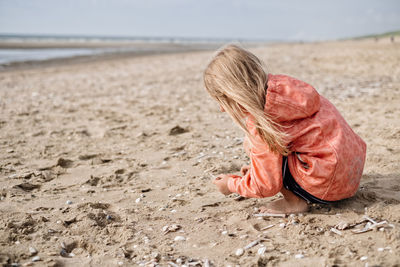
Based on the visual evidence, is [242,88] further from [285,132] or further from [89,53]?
[89,53]

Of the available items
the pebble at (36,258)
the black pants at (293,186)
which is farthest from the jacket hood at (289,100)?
the pebble at (36,258)

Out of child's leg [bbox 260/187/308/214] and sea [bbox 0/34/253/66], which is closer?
child's leg [bbox 260/187/308/214]

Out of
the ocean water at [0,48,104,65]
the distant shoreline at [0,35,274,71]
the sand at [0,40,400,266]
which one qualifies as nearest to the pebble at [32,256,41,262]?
the sand at [0,40,400,266]

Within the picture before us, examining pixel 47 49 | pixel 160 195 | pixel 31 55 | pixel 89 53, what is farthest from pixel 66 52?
pixel 160 195

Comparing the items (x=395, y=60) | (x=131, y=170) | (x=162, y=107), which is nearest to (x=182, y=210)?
(x=131, y=170)

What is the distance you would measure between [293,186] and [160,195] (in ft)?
4.06

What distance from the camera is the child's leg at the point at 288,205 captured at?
2.69m

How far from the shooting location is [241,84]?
2459 millimetres

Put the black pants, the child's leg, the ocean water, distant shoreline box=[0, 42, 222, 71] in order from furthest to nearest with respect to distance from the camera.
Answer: the ocean water < distant shoreline box=[0, 42, 222, 71] < the child's leg < the black pants

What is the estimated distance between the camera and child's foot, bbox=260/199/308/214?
2693mm

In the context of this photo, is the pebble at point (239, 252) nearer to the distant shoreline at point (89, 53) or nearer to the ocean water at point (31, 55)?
the distant shoreline at point (89, 53)

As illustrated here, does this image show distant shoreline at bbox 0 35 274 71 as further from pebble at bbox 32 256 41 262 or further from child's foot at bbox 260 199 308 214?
child's foot at bbox 260 199 308 214

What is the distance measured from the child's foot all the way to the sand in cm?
9

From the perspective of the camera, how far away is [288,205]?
8.91 ft
